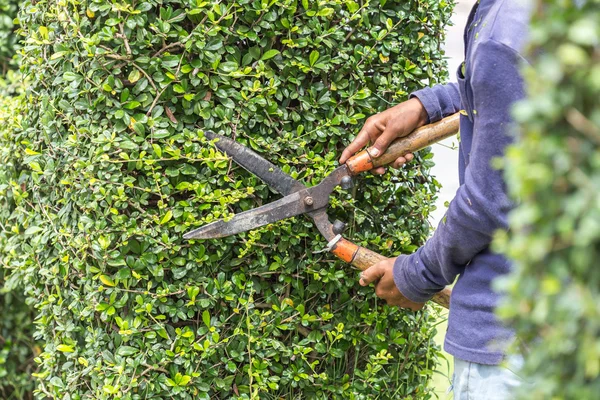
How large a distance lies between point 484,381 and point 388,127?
3.41 feet

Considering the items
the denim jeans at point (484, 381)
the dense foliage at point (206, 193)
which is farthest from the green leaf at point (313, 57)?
the denim jeans at point (484, 381)

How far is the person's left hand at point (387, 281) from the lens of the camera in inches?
103

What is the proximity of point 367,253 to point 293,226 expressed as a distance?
12.8 inches

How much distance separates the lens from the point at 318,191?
2.77m

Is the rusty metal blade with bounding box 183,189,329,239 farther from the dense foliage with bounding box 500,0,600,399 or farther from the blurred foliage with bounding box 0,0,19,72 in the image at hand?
the blurred foliage with bounding box 0,0,19,72

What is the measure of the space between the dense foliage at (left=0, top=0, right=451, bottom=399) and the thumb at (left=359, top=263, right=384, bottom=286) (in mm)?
271

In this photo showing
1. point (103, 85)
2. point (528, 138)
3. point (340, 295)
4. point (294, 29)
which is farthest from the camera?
point (340, 295)

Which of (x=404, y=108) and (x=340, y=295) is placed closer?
(x=404, y=108)

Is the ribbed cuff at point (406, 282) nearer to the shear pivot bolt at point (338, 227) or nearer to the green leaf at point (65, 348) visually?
the shear pivot bolt at point (338, 227)

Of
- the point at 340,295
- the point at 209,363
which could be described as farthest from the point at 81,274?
the point at 340,295

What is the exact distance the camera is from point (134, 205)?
107 inches

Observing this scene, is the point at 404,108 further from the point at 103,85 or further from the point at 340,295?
the point at 103,85

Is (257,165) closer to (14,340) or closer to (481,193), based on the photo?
(481,193)

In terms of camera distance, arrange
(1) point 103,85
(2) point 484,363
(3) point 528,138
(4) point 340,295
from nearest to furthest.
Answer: (3) point 528,138 → (2) point 484,363 → (1) point 103,85 → (4) point 340,295
